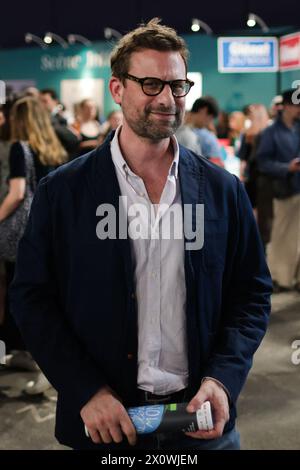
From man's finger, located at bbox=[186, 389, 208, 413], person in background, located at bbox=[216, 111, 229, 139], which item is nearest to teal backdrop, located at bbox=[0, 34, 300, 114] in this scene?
person in background, located at bbox=[216, 111, 229, 139]

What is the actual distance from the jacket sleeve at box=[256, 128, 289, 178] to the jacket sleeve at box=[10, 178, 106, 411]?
4558mm

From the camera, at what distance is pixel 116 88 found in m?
1.70

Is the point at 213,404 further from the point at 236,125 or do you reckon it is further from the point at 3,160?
the point at 236,125

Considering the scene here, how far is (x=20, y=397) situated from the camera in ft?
12.5

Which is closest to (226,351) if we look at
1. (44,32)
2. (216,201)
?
(216,201)

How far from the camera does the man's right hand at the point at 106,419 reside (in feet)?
4.79

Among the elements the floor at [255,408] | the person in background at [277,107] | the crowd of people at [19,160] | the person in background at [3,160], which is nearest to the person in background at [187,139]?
the crowd of people at [19,160]

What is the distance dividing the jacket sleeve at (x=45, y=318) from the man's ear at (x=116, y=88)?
0.27m

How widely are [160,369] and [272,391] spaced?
2.40 metres

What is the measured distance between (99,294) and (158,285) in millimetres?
141

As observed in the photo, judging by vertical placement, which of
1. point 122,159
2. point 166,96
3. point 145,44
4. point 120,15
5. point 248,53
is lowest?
point 122,159

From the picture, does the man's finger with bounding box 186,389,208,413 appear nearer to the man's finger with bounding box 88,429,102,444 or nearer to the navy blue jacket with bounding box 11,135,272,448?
the navy blue jacket with bounding box 11,135,272,448

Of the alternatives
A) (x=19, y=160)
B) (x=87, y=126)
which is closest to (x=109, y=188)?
(x=19, y=160)

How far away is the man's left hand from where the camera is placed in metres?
1.48
